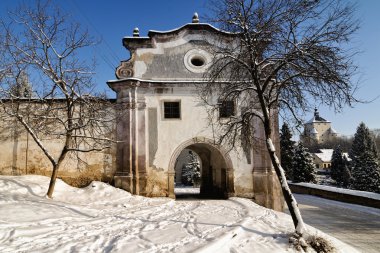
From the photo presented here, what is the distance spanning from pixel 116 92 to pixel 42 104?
3.24 metres

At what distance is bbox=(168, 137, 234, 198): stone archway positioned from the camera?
43.1ft

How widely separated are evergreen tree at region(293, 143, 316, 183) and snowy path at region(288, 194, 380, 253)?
15953 millimetres

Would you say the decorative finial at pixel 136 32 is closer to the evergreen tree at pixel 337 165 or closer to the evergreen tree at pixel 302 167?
the evergreen tree at pixel 302 167

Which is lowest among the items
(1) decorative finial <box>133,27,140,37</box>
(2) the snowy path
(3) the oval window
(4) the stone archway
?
(2) the snowy path

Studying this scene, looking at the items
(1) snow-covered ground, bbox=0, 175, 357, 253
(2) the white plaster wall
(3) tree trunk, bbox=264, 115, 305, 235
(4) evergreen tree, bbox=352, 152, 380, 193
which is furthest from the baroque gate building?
(4) evergreen tree, bbox=352, 152, 380, 193

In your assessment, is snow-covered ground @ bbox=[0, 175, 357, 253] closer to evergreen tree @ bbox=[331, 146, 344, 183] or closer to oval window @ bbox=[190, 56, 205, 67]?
oval window @ bbox=[190, 56, 205, 67]

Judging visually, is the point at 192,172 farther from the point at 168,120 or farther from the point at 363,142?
the point at 363,142

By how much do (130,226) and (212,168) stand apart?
363 inches

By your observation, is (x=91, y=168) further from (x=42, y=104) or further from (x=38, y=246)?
(x=38, y=246)

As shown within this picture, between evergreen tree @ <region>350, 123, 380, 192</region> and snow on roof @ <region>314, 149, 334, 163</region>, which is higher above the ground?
snow on roof @ <region>314, 149, 334, 163</region>

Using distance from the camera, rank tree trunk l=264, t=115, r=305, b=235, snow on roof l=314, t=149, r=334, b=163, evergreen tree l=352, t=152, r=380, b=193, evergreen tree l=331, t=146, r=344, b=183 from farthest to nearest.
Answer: snow on roof l=314, t=149, r=334, b=163
evergreen tree l=331, t=146, r=344, b=183
evergreen tree l=352, t=152, r=380, b=193
tree trunk l=264, t=115, r=305, b=235

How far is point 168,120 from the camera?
13.3 m

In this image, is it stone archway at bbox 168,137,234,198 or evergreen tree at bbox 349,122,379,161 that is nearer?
stone archway at bbox 168,137,234,198

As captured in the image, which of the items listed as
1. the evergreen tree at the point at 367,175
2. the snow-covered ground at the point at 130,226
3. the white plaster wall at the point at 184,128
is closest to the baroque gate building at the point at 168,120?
the white plaster wall at the point at 184,128
